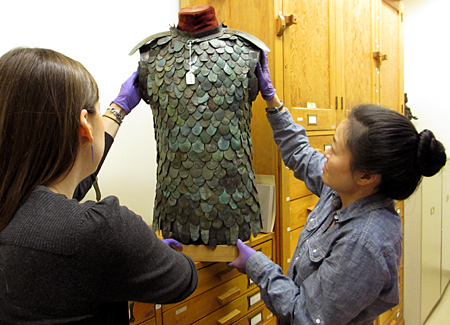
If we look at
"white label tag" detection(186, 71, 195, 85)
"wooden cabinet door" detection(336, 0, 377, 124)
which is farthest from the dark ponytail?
"wooden cabinet door" detection(336, 0, 377, 124)

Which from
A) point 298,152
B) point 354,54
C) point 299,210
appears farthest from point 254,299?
point 354,54

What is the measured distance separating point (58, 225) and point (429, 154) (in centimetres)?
77

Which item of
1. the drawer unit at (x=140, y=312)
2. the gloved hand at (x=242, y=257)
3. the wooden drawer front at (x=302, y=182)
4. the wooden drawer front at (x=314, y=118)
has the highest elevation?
the wooden drawer front at (x=314, y=118)

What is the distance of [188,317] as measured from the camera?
119 cm

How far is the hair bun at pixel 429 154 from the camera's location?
0.75 m

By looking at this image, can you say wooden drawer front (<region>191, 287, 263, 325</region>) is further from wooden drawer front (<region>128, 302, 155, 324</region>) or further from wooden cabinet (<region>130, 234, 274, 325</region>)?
wooden drawer front (<region>128, 302, 155, 324</region>)

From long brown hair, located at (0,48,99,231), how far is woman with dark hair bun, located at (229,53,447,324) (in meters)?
0.61

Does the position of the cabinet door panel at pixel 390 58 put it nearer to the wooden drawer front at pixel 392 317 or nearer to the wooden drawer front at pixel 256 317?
the wooden drawer front at pixel 392 317

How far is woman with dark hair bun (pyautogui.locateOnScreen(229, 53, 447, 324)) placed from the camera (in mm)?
739

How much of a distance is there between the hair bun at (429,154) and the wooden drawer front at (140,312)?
882 millimetres

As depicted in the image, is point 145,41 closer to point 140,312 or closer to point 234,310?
point 140,312

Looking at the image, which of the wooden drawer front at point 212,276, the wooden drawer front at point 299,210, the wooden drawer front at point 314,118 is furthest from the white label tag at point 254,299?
the wooden drawer front at point 314,118

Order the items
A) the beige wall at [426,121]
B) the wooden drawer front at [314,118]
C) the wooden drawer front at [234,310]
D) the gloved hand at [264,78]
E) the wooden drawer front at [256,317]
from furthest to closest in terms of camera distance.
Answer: the beige wall at [426,121], the wooden drawer front at [314,118], the wooden drawer front at [256,317], the wooden drawer front at [234,310], the gloved hand at [264,78]

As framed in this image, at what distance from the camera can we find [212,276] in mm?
1257
